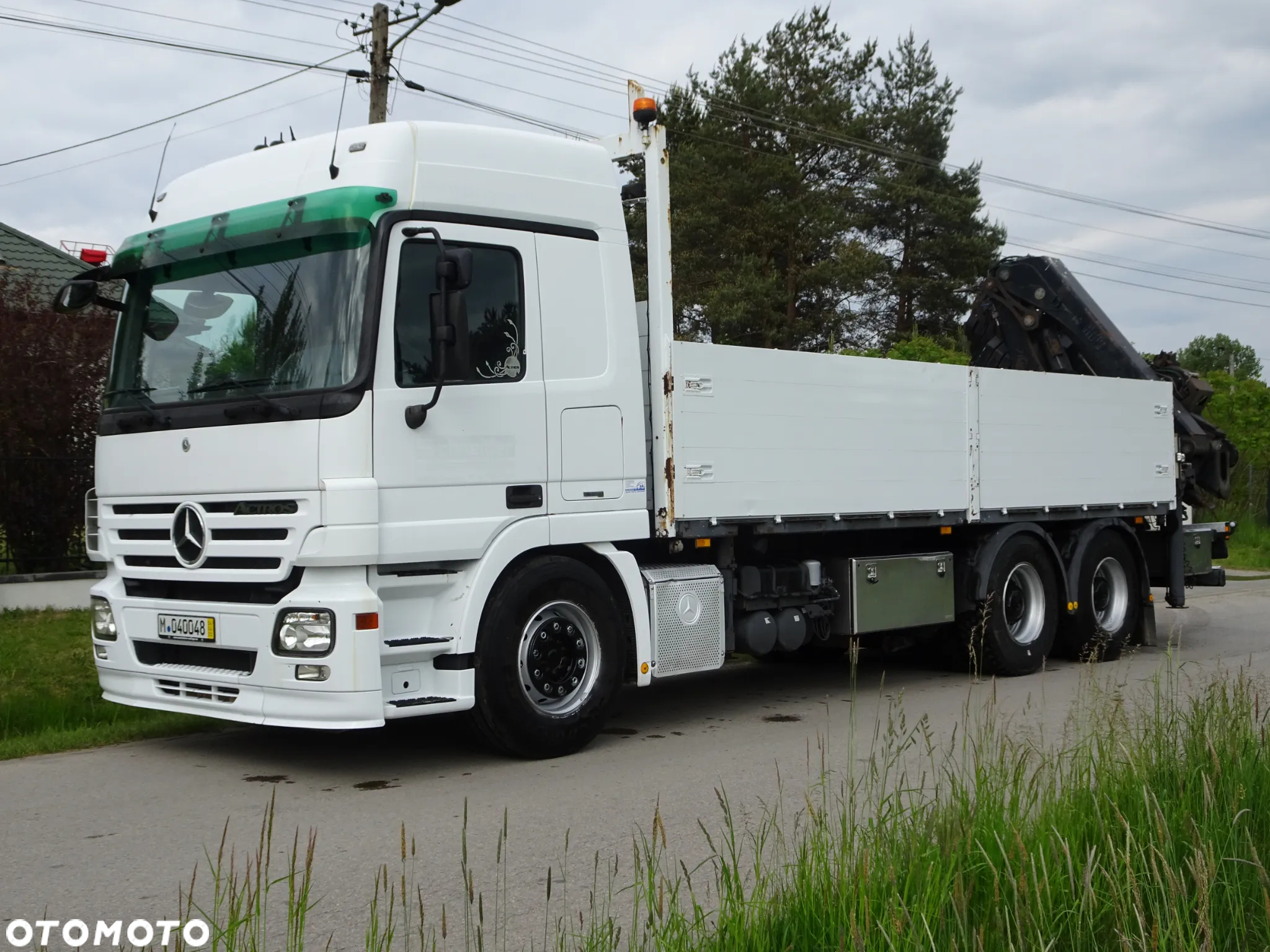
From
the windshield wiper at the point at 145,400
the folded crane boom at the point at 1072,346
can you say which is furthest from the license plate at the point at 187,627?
the folded crane boom at the point at 1072,346

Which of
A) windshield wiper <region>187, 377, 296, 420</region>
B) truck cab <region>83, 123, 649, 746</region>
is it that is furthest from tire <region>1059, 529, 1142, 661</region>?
windshield wiper <region>187, 377, 296, 420</region>

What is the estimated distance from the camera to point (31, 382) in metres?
13.0

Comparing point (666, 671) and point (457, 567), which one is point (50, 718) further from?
point (666, 671)

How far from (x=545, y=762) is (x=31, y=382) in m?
7.99

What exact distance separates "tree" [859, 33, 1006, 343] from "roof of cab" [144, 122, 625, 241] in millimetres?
33133

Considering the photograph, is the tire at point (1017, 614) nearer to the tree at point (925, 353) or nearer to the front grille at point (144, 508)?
the front grille at point (144, 508)

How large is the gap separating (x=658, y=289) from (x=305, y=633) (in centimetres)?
302

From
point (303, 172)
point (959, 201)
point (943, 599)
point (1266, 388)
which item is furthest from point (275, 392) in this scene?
point (959, 201)

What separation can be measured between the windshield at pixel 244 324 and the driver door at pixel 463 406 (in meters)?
0.23

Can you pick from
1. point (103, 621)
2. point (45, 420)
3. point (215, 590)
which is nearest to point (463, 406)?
point (215, 590)

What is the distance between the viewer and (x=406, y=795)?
21.8 ft

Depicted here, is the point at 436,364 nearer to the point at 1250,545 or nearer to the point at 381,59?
the point at 381,59

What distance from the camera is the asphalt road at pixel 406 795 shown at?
504cm

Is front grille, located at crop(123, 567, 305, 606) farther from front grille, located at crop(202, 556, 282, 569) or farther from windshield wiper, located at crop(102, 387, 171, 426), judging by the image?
windshield wiper, located at crop(102, 387, 171, 426)
